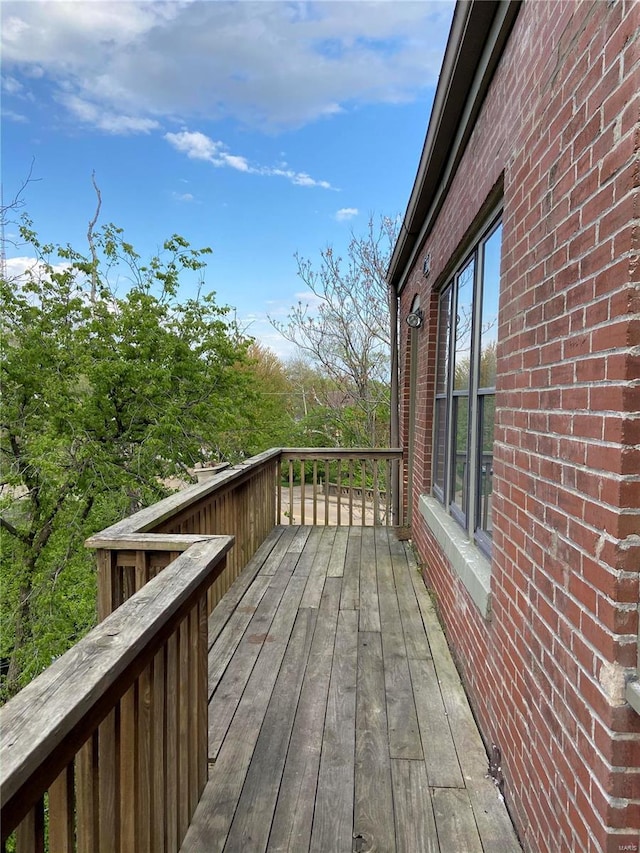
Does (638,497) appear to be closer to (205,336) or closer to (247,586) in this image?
(247,586)

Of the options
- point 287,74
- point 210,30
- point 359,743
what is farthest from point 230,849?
point 210,30

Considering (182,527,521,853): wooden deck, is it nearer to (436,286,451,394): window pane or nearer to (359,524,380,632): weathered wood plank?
(359,524,380,632): weathered wood plank

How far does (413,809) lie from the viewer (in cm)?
173

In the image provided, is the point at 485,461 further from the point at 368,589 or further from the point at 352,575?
the point at 352,575

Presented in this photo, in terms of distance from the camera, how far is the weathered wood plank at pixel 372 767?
63.9 inches

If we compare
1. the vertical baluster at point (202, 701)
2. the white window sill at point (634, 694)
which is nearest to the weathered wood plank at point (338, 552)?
the vertical baluster at point (202, 701)

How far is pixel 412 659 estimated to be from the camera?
2775mm

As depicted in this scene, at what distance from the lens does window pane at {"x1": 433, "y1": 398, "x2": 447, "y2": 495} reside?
12.3 feet

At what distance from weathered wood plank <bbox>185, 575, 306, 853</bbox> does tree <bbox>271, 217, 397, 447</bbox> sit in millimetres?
8684

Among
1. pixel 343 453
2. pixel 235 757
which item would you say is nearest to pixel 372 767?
pixel 235 757

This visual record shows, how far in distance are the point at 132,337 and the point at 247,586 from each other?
23.9 ft

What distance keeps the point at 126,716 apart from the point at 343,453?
4743mm

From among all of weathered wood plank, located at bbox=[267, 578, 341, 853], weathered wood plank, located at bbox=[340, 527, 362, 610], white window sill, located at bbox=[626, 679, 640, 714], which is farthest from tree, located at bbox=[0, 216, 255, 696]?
white window sill, located at bbox=[626, 679, 640, 714]

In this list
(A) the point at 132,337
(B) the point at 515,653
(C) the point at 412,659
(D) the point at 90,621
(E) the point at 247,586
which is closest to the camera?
(B) the point at 515,653
